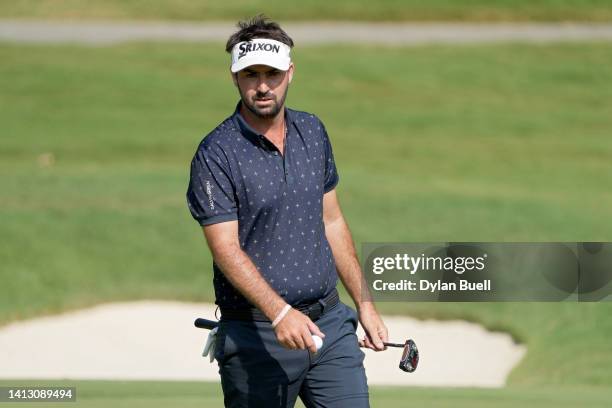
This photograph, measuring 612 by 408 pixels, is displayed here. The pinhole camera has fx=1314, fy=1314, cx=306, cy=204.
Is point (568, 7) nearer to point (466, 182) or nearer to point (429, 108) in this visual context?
point (429, 108)

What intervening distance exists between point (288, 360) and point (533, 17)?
3245cm

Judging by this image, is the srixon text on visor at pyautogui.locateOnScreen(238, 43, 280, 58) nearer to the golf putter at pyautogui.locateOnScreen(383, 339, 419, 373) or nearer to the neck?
the neck

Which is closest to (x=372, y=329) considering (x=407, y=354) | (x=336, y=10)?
(x=407, y=354)

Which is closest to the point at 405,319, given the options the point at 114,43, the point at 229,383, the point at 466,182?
the point at 466,182

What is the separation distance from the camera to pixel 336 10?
123ft

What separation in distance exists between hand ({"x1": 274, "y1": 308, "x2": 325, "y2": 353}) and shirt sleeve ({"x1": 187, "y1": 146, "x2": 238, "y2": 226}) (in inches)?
20.6

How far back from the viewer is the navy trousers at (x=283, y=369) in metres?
5.52

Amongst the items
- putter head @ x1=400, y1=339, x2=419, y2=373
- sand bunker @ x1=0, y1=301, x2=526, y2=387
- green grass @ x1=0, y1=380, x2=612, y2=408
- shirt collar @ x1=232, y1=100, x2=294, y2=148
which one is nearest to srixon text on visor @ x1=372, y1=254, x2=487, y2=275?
sand bunker @ x1=0, y1=301, x2=526, y2=387

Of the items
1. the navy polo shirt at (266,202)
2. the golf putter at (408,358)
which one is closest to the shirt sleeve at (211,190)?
the navy polo shirt at (266,202)

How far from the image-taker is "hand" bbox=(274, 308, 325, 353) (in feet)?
16.5

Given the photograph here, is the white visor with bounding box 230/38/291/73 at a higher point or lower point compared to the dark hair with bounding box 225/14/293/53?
lower

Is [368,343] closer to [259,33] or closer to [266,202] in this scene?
[266,202]

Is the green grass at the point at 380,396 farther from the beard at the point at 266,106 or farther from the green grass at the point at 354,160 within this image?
the beard at the point at 266,106
